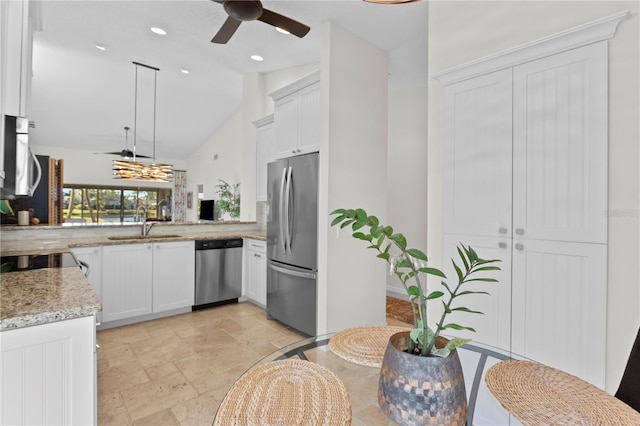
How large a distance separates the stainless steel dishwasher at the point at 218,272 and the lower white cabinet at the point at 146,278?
104 millimetres

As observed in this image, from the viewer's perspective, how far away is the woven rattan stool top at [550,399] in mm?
809

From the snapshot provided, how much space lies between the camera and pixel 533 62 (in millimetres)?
1881

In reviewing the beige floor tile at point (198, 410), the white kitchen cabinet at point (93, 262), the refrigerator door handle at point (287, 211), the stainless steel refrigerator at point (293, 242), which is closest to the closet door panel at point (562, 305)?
the stainless steel refrigerator at point (293, 242)

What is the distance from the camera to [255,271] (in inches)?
160

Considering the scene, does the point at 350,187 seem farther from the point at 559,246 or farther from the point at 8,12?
the point at 8,12

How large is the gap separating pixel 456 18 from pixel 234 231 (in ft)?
12.1

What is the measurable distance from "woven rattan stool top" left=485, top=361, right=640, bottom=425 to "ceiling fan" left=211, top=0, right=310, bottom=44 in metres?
2.67

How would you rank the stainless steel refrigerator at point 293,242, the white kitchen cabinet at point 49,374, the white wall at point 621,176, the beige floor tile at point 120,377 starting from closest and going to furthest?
the white kitchen cabinet at point 49,374 < the white wall at point 621,176 < the beige floor tile at point 120,377 < the stainless steel refrigerator at point 293,242

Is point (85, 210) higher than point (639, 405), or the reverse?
point (85, 210)

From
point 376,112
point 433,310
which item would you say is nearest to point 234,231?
point 376,112

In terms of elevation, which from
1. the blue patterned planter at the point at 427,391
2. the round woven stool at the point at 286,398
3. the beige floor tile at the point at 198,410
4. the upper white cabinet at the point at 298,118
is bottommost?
the beige floor tile at the point at 198,410

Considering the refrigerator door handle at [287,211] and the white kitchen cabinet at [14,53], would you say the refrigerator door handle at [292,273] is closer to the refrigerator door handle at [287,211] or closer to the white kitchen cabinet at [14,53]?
the refrigerator door handle at [287,211]

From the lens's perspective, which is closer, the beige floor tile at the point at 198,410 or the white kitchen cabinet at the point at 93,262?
the beige floor tile at the point at 198,410

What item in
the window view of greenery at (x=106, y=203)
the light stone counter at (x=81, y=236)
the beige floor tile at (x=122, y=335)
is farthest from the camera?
the window view of greenery at (x=106, y=203)
